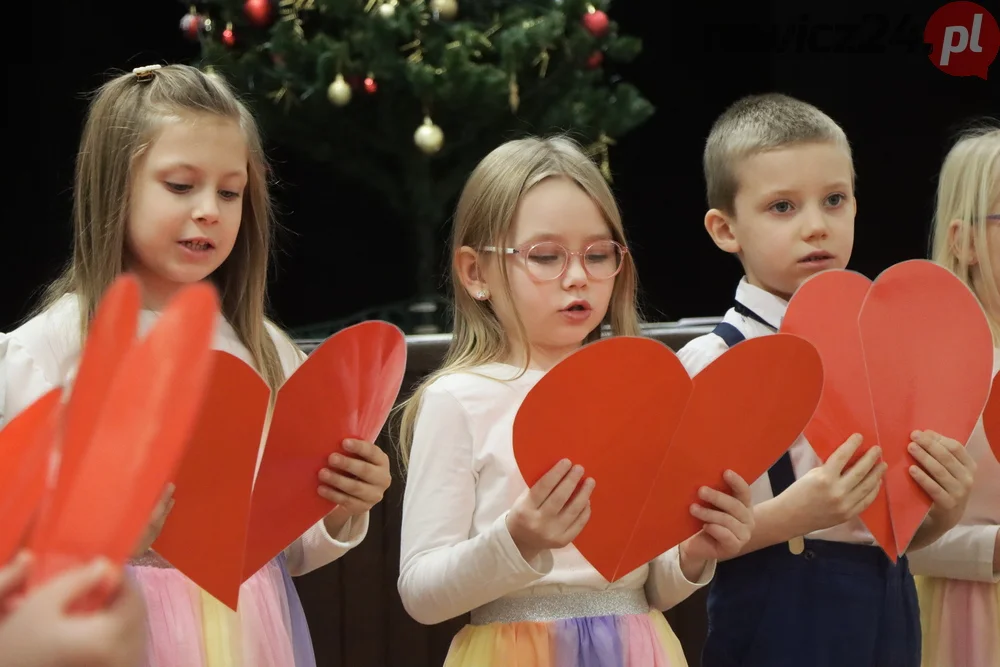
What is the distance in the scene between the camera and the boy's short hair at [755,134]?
141 centimetres

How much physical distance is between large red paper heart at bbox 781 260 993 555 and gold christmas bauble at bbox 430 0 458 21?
6.36 feet

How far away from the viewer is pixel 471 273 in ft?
4.38

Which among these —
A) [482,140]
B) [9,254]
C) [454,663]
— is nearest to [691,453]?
[454,663]

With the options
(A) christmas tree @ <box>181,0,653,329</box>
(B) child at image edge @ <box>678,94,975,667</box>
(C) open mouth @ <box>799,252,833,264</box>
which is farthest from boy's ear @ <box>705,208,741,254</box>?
(A) christmas tree @ <box>181,0,653,329</box>

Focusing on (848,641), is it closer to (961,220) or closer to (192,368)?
(961,220)

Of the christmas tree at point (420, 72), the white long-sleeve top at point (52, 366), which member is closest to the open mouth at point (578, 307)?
the white long-sleeve top at point (52, 366)

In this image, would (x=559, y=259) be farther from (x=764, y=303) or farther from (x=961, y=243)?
(x=961, y=243)

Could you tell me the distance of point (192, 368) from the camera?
48 cm

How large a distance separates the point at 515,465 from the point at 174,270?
42 cm

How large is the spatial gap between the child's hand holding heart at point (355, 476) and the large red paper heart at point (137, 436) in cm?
60

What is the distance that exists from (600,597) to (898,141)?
3.66m

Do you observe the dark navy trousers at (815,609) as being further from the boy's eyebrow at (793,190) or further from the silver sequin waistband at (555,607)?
the boy's eyebrow at (793,190)

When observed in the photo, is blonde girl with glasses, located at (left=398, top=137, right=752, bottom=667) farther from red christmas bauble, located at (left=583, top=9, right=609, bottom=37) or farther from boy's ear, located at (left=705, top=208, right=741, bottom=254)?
red christmas bauble, located at (left=583, top=9, right=609, bottom=37)

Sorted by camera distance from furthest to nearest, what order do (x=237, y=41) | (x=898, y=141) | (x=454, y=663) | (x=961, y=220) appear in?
(x=898, y=141) → (x=237, y=41) → (x=961, y=220) → (x=454, y=663)
